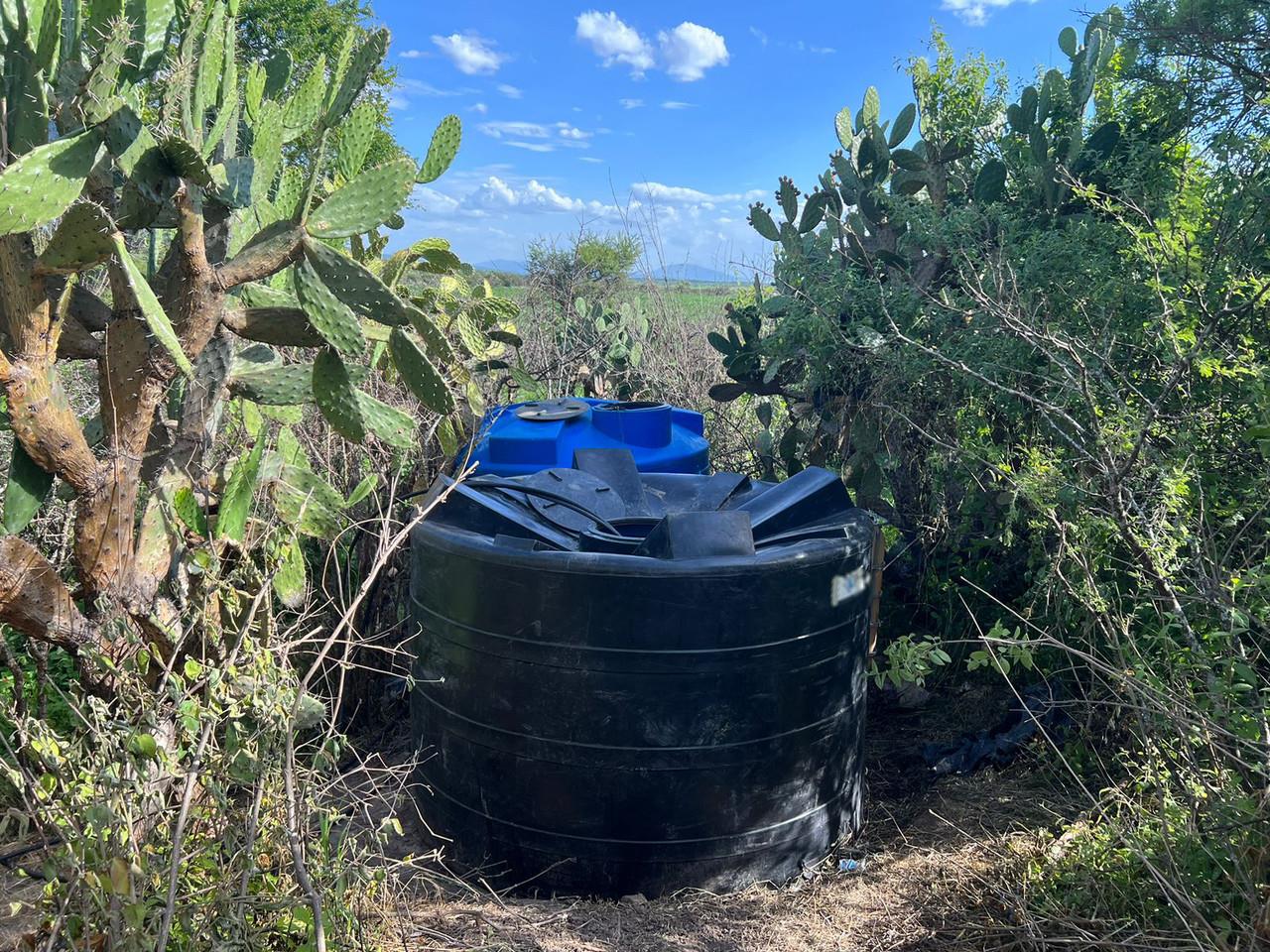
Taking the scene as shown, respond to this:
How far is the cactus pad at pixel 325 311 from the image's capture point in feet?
8.59

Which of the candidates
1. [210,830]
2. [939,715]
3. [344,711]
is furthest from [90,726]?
[939,715]

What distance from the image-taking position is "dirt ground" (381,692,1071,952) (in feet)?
8.52

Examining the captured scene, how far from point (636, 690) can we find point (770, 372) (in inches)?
86.8

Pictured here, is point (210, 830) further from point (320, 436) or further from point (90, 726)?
point (320, 436)

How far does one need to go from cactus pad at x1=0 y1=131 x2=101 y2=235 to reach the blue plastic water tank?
170 centimetres

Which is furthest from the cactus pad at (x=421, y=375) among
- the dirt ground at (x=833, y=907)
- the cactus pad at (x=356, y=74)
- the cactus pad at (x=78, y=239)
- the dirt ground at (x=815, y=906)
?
the dirt ground at (x=833, y=907)

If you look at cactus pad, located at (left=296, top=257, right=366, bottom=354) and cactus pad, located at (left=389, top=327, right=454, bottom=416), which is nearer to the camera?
cactus pad, located at (left=296, top=257, right=366, bottom=354)

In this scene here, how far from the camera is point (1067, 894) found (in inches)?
96.0

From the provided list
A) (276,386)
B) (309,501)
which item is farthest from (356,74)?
(309,501)

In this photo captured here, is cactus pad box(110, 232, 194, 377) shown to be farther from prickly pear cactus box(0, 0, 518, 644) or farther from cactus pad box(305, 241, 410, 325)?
cactus pad box(305, 241, 410, 325)

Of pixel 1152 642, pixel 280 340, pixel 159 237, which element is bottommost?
pixel 1152 642

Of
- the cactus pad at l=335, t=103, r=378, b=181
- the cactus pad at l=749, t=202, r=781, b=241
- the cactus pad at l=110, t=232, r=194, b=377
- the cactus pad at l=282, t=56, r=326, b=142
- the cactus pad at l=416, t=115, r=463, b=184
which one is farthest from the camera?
the cactus pad at l=749, t=202, r=781, b=241

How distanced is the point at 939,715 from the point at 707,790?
165 centimetres

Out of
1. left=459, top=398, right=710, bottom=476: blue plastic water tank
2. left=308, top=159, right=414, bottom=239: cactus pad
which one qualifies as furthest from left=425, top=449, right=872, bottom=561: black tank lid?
left=308, top=159, right=414, bottom=239: cactus pad
